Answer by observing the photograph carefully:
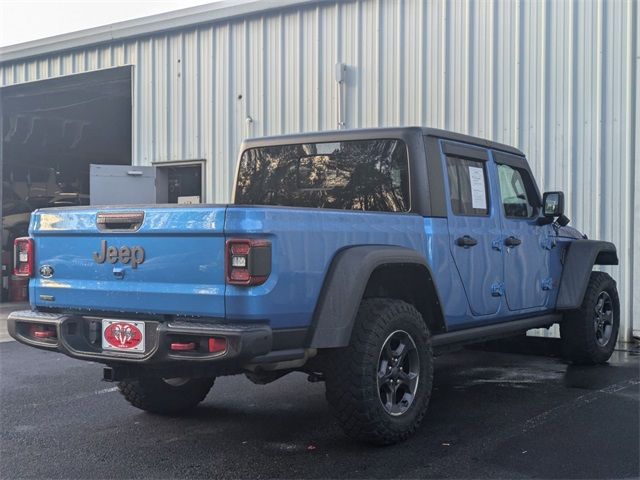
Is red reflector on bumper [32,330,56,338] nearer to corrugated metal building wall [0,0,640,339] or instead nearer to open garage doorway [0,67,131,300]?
corrugated metal building wall [0,0,640,339]

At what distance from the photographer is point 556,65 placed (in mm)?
9000

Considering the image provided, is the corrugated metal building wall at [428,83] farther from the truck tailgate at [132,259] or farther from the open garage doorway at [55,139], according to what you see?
the truck tailgate at [132,259]

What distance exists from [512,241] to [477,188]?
54 centimetres

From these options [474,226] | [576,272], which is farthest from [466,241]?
[576,272]

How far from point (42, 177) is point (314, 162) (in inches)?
521

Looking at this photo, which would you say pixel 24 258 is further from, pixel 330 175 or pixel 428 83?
pixel 428 83

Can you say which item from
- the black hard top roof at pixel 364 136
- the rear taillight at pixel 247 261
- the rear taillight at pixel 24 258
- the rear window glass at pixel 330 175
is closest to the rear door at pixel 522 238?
the black hard top roof at pixel 364 136

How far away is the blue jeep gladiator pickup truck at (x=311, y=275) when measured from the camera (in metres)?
3.70

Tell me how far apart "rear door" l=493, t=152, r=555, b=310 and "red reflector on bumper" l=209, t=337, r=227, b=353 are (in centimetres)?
279

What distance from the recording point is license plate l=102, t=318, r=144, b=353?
387 centimetres

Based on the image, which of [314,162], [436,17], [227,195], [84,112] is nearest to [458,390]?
[314,162]

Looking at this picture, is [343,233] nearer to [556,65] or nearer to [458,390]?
[458,390]

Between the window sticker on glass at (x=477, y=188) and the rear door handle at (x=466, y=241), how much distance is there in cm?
34

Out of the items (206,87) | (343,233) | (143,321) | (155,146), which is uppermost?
(206,87)
